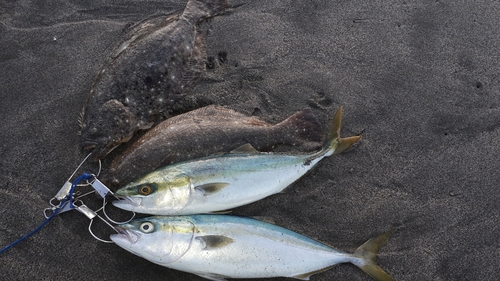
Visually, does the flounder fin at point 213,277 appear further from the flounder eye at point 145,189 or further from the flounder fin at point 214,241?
the flounder eye at point 145,189

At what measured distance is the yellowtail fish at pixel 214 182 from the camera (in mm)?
Answer: 3850

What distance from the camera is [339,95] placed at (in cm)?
488

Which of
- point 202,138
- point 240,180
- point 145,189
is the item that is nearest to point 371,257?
point 240,180

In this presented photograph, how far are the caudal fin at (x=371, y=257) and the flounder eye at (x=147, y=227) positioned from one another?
82.3 inches

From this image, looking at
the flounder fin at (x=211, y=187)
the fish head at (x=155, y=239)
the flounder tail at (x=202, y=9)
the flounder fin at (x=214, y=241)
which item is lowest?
the flounder fin at (x=214, y=241)

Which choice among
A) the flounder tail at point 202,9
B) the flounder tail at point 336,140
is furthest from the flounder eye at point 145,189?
the flounder tail at point 202,9

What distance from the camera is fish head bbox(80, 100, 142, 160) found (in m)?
4.29

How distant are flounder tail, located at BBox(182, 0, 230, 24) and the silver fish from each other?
8.57ft

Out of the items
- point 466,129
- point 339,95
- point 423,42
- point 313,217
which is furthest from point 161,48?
point 466,129

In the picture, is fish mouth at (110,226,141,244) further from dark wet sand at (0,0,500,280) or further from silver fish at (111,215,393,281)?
dark wet sand at (0,0,500,280)

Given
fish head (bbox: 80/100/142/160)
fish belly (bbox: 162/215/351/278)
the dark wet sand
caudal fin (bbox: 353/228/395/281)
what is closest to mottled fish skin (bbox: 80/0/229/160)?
fish head (bbox: 80/100/142/160)

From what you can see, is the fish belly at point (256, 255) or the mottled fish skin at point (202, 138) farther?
the mottled fish skin at point (202, 138)

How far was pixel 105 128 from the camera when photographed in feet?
14.1

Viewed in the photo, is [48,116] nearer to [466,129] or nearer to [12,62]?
[12,62]
